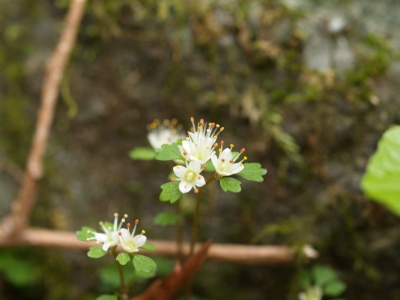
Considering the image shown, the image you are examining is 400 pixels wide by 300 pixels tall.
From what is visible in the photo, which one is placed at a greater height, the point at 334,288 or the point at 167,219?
the point at 167,219

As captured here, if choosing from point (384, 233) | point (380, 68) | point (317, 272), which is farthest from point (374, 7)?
point (317, 272)

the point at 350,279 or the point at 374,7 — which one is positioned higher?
the point at 374,7

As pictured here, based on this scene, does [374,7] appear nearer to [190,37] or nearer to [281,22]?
[281,22]


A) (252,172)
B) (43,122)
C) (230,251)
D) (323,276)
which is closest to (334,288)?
(323,276)

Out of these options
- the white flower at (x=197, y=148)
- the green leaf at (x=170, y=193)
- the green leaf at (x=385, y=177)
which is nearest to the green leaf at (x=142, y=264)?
the green leaf at (x=170, y=193)

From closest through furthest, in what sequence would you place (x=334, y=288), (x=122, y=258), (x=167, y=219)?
(x=122, y=258) → (x=167, y=219) → (x=334, y=288)

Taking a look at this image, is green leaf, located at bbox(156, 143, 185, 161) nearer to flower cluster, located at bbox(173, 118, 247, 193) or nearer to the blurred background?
flower cluster, located at bbox(173, 118, 247, 193)

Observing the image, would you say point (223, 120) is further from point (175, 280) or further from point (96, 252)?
point (96, 252)
